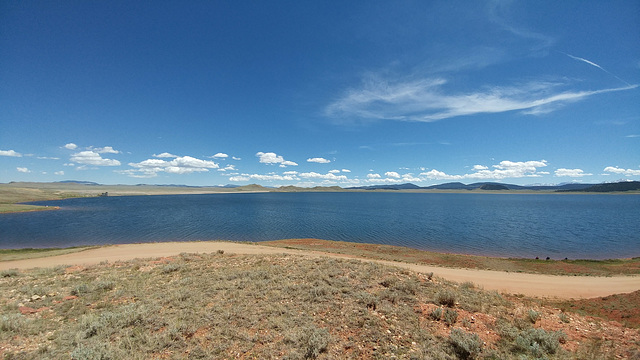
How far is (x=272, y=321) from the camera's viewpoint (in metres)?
7.74

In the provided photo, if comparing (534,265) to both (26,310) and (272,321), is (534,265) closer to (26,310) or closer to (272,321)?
(272,321)

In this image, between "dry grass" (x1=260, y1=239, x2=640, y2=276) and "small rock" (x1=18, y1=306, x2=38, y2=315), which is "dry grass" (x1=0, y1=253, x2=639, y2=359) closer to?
Answer: "small rock" (x1=18, y1=306, x2=38, y2=315)

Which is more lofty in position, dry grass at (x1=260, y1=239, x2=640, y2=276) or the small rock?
the small rock

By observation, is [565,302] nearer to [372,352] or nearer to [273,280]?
[372,352]

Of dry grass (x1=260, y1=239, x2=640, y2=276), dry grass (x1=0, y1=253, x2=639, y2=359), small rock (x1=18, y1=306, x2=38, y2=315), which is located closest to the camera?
dry grass (x1=0, y1=253, x2=639, y2=359)

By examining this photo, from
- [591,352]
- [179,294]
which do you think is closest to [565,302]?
[591,352]

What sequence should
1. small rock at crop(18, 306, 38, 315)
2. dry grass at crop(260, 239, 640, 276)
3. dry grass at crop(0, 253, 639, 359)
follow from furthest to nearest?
dry grass at crop(260, 239, 640, 276), small rock at crop(18, 306, 38, 315), dry grass at crop(0, 253, 639, 359)

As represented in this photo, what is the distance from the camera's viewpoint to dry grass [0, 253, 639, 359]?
253 inches

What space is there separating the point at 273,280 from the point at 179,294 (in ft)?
13.1

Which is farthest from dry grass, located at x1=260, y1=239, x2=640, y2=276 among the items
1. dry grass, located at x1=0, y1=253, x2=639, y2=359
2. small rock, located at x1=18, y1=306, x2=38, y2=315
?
small rock, located at x1=18, y1=306, x2=38, y2=315

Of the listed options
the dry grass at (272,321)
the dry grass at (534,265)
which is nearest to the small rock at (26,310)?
the dry grass at (272,321)

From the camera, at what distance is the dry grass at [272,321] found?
6426 mm

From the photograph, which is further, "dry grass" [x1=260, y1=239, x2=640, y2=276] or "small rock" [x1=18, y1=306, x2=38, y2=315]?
"dry grass" [x1=260, y1=239, x2=640, y2=276]

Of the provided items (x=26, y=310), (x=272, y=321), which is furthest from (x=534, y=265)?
(x=26, y=310)
